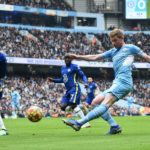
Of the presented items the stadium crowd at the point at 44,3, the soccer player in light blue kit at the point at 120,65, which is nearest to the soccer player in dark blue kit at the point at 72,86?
the soccer player in light blue kit at the point at 120,65

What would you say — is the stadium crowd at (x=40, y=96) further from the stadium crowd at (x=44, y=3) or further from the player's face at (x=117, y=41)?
the player's face at (x=117, y=41)

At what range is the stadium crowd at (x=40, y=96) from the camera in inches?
1751

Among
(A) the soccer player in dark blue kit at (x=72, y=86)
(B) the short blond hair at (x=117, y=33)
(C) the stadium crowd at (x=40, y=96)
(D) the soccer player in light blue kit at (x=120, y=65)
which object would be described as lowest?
(C) the stadium crowd at (x=40, y=96)

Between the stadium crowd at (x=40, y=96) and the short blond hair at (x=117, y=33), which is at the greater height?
the short blond hair at (x=117, y=33)

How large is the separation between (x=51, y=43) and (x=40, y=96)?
1056 centimetres

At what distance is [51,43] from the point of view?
59250 millimetres

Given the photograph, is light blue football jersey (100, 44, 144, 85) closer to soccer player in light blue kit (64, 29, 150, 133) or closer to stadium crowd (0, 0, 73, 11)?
soccer player in light blue kit (64, 29, 150, 133)

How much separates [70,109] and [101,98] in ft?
23.7

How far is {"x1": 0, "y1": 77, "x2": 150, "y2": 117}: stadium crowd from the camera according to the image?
146 feet

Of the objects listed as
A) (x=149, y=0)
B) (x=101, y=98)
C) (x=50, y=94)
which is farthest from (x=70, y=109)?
(x=149, y=0)

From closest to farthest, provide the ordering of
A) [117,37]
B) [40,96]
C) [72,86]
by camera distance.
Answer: [117,37], [72,86], [40,96]

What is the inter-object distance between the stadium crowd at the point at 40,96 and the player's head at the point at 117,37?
2869 centimetres

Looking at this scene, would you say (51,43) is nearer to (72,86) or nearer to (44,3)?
(44,3)

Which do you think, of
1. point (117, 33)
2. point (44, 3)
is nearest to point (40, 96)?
point (44, 3)
